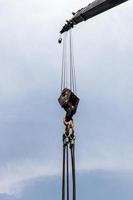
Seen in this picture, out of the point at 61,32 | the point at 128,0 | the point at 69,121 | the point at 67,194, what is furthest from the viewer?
the point at 61,32

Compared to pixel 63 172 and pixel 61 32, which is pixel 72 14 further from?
pixel 63 172

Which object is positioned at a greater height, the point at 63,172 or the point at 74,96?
the point at 74,96

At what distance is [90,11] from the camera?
25312mm

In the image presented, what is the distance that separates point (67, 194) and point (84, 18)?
12.4m

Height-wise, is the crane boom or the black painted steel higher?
the crane boom

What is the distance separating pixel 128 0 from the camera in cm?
2377

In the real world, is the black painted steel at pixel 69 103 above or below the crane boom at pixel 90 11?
below

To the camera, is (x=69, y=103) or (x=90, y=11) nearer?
(x=69, y=103)

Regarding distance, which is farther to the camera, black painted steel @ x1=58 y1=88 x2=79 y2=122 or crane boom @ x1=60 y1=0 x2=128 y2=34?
crane boom @ x1=60 y1=0 x2=128 y2=34

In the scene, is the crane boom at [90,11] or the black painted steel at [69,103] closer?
the black painted steel at [69,103]

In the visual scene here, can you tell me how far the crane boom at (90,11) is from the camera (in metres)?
24.7

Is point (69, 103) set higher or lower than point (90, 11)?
lower

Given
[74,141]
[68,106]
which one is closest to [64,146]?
[74,141]

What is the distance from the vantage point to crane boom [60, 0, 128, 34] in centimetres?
2466
